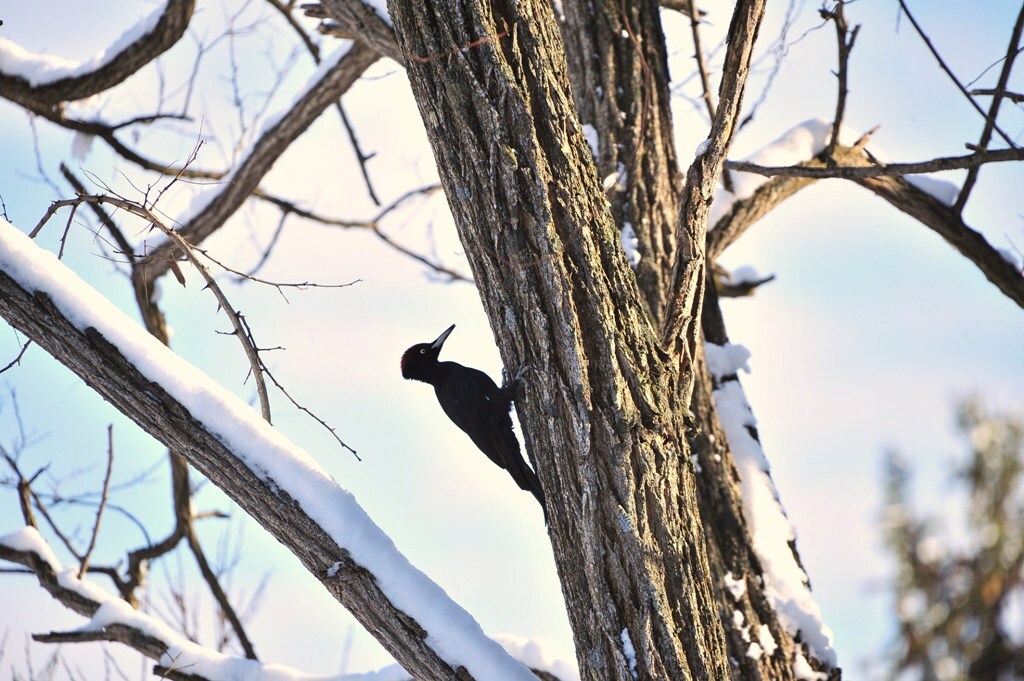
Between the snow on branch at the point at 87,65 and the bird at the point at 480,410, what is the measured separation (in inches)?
105

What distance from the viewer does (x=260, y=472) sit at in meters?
2.49

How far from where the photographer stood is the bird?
12.5ft

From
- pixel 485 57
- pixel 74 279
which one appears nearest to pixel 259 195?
pixel 74 279

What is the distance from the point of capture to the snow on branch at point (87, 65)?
5.03 metres

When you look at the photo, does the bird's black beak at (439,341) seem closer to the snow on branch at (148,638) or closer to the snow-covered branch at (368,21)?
the snow-covered branch at (368,21)

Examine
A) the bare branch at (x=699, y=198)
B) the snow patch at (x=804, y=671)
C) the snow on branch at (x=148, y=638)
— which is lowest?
the snow on branch at (x=148, y=638)

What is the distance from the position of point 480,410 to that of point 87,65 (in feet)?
11.7

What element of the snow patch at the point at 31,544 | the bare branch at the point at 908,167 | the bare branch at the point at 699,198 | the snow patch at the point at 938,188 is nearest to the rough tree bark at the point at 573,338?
the bare branch at the point at 699,198

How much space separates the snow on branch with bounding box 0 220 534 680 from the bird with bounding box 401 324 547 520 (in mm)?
985

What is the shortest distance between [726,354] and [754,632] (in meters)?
1.34

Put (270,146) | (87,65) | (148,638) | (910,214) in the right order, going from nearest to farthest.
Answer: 1. (148,638)
2. (910,214)
3. (87,65)
4. (270,146)

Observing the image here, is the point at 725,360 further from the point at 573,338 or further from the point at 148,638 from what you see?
the point at 148,638

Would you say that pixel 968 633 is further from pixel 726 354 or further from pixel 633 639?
pixel 633 639

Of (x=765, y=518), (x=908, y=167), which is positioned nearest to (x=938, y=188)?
(x=908, y=167)
